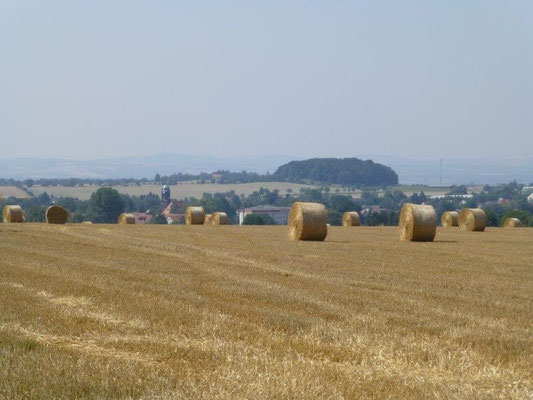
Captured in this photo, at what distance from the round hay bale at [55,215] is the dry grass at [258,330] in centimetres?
2522

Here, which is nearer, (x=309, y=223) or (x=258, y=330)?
(x=258, y=330)

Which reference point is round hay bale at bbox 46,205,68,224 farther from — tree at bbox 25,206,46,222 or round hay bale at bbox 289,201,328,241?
tree at bbox 25,206,46,222

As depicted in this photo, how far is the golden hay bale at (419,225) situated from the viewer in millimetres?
30953

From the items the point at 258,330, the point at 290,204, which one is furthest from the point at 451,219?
the point at 290,204

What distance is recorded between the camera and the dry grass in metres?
7.70

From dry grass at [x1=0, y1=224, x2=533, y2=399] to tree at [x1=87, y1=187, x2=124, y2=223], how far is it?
70.1 meters

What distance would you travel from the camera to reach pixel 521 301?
46.8 feet

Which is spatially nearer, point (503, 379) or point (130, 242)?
point (503, 379)

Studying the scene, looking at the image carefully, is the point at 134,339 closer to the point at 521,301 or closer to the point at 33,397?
the point at 33,397

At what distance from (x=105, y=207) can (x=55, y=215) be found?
47.7m

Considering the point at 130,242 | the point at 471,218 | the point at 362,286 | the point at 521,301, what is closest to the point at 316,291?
the point at 362,286

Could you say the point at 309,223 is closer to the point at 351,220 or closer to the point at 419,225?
the point at 419,225

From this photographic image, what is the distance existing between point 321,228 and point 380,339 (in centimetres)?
2075

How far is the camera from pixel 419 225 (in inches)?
1217
